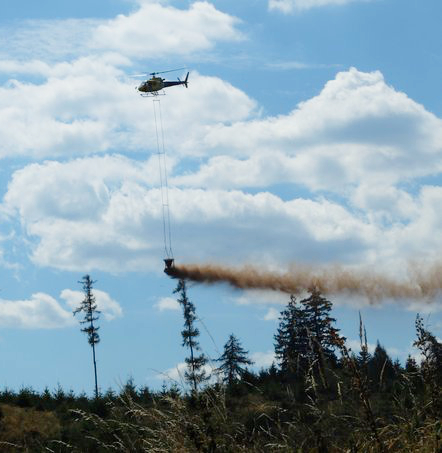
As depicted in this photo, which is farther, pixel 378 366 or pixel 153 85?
pixel 153 85

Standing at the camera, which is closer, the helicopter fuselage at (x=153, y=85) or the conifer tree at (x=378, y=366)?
the conifer tree at (x=378, y=366)

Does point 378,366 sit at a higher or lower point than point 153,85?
lower

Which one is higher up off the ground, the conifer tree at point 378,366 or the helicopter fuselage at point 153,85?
the helicopter fuselage at point 153,85

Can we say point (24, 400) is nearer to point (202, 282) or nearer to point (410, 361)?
point (202, 282)

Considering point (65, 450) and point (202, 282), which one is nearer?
point (65, 450)

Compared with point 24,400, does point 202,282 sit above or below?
above

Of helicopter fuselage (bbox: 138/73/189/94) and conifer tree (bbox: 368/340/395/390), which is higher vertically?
helicopter fuselage (bbox: 138/73/189/94)

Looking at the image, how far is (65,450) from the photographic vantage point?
25.2 meters

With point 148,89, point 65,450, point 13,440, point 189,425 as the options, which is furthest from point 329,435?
point 148,89

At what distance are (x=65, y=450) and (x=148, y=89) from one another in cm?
3704

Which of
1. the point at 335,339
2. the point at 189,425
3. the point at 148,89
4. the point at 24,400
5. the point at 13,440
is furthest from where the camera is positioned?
the point at 148,89

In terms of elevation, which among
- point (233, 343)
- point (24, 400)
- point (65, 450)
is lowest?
point (65, 450)

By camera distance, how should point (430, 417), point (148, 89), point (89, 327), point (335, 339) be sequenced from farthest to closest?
point (89, 327)
point (148, 89)
point (430, 417)
point (335, 339)

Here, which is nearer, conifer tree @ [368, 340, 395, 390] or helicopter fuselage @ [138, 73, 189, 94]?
conifer tree @ [368, 340, 395, 390]
